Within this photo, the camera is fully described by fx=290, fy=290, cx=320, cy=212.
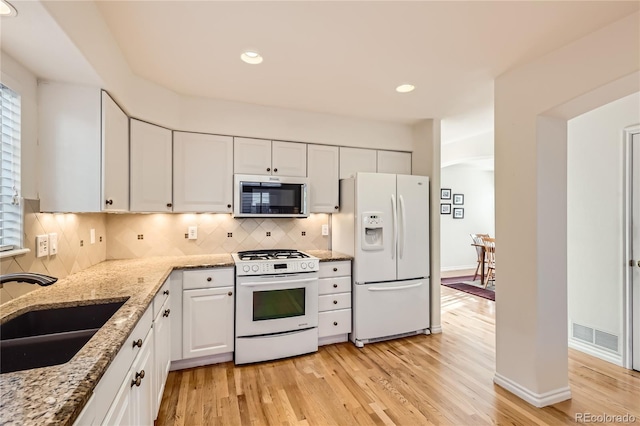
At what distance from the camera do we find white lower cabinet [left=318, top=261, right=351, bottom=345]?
2.97 meters

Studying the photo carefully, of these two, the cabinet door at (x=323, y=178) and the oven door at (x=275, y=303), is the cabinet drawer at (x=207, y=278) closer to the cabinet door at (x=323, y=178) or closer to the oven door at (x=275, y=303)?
the oven door at (x=275, y=303)

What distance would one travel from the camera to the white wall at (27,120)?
151 cm

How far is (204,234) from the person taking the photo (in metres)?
3.09

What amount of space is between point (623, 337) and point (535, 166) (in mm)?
1909

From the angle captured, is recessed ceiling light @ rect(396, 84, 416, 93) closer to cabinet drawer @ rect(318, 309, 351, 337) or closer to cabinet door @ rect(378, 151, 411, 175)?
cabinet door @ rect(378, 151, 411, 175)

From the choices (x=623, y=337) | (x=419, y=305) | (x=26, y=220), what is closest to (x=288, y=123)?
(x=26, y=220)

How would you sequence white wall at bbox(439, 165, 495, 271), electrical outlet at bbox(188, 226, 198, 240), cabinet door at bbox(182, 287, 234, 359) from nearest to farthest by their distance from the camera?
cabinet door at bbox(182, 287, 234, 359) < electrical outlet at bbox(188, 226, 198, 240) < white wall at bbox(439, 165, 495, 271)

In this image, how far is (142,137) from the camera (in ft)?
7.98

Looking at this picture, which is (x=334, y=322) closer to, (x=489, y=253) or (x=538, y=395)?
(x=538, y=395)

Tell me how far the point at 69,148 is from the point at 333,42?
69.3 inches

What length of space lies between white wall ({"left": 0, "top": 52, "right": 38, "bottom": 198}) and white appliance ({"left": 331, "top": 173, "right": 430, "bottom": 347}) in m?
2.44

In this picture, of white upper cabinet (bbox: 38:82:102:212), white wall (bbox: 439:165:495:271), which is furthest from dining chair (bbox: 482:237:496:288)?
white upper cabinet (bbox: 38:82:102:212)

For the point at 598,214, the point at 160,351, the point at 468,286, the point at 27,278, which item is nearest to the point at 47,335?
the point at 27,278

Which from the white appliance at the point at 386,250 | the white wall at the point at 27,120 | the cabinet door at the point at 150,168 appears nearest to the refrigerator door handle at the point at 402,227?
the white appliance at the point at 386,250
